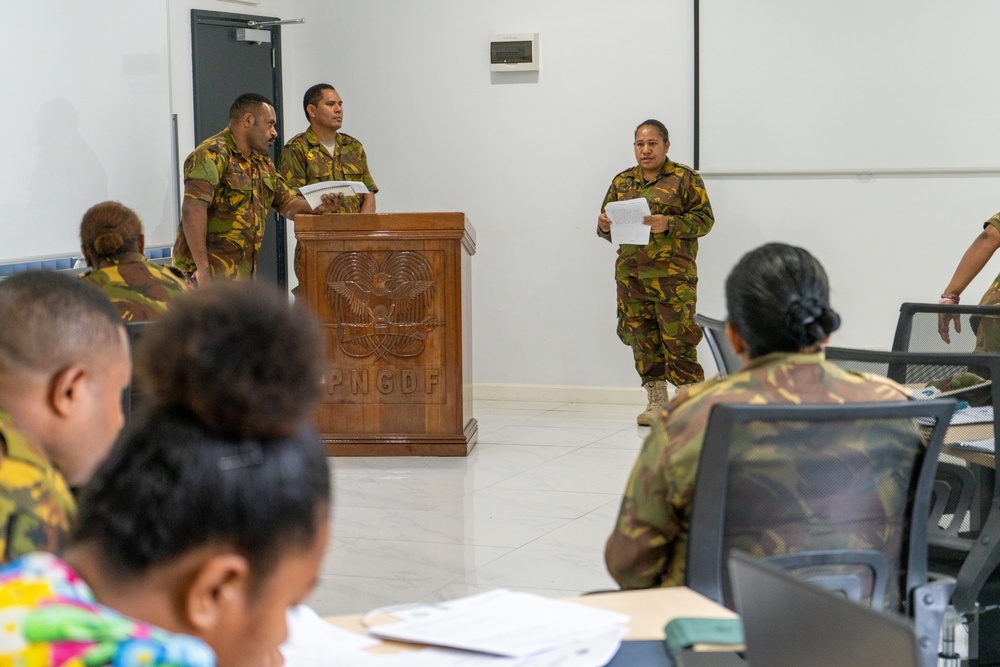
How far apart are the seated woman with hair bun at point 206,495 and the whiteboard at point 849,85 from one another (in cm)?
604

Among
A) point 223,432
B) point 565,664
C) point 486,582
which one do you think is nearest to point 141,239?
point 486,582

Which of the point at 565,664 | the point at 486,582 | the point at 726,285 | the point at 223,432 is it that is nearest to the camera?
the point at 223,432

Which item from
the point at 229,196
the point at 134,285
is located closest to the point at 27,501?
the point at 134,285

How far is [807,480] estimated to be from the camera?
1664 mm

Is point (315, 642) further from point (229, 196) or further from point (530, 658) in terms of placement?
point (229, 196)

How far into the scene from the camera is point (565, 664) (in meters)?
1.27

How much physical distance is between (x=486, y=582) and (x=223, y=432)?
9.77ft

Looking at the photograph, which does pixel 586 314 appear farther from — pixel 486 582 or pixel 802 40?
pixel 486 582

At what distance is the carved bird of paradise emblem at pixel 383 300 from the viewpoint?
5348mm

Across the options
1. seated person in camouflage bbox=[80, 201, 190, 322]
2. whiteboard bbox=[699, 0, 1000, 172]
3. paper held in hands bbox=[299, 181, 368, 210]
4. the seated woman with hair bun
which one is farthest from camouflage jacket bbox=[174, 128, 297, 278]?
the seated woman with hair bun

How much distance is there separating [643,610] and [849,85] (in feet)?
18.1

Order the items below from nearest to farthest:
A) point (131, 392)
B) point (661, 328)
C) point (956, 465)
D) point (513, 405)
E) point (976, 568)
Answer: point (976, 568) < point (956, 465) < point (131, 392) < point (661, 328) < point (513, 405)

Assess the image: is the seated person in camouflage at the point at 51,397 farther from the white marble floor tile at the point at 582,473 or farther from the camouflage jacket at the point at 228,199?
the camouflage jacket at the point at 228,199

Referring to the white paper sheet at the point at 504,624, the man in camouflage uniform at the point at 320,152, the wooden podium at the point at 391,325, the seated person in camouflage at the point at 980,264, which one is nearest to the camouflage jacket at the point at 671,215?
the wooden podium at the point at 391,325
